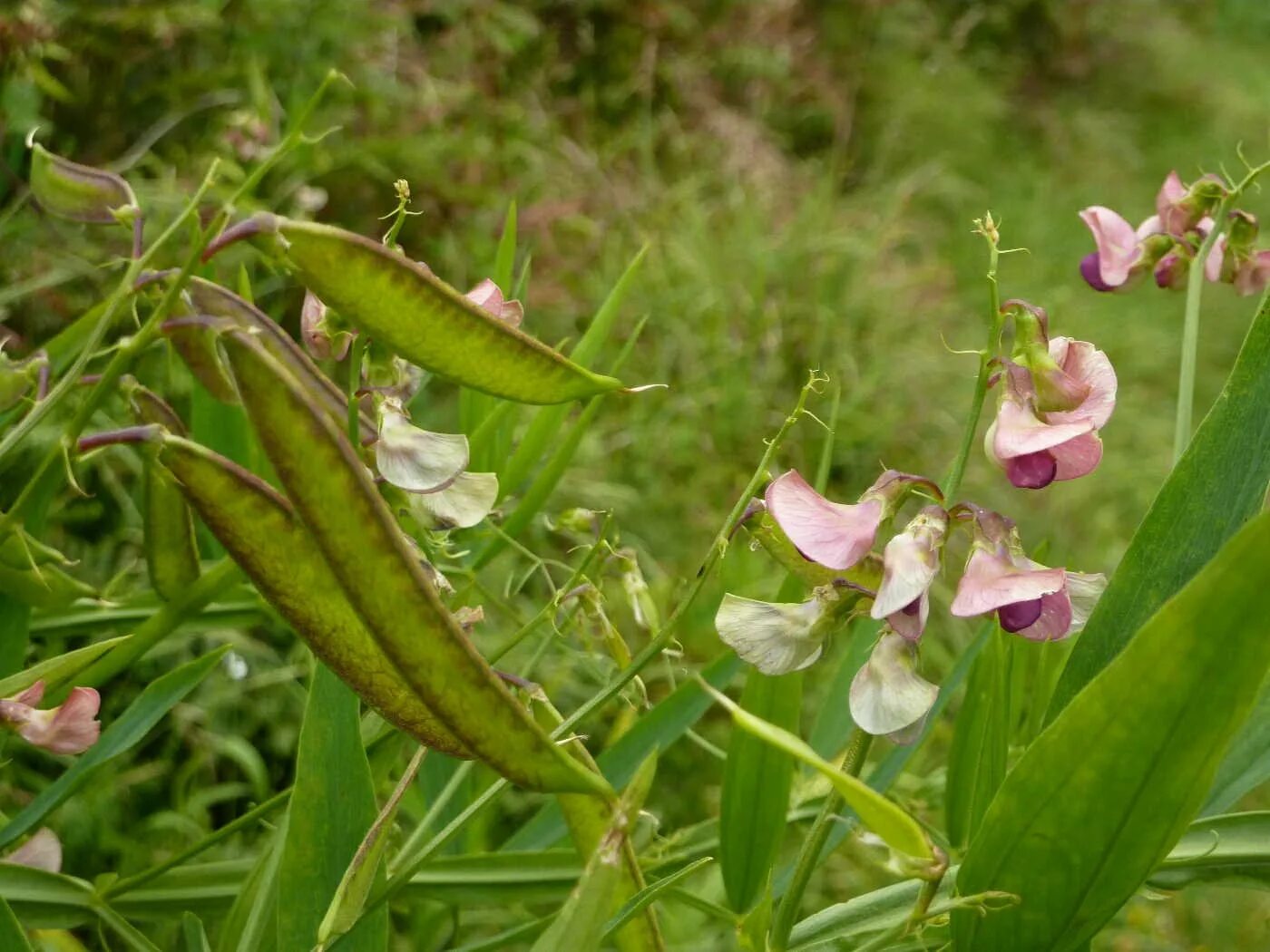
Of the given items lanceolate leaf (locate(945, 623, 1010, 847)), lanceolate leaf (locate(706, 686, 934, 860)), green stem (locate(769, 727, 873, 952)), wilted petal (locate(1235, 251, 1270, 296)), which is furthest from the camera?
wilted petal (locate(1235, 251, 1270, 296))

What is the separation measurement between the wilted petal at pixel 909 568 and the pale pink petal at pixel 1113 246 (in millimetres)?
314

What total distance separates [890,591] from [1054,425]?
8 cm

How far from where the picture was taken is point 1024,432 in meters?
0.42

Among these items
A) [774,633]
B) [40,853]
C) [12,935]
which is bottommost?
[40,853]

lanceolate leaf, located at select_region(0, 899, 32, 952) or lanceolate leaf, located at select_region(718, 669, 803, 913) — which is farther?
lanceolate leaf, located at select_region(718, 669, 803, 913)

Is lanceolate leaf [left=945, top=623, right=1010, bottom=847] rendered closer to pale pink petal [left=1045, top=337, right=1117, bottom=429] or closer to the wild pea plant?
the wild pea plant

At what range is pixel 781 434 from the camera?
1.26ft

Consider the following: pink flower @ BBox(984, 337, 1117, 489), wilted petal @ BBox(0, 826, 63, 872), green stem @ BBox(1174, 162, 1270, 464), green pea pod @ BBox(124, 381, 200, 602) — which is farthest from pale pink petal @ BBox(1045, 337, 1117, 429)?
wilted petal @ BBox(0, 826, 63, 872)

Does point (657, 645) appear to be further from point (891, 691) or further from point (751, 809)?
point (751, 809)

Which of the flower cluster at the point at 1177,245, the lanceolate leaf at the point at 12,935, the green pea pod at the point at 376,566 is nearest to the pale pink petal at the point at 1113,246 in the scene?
the flower cluster at the point at 1177,245

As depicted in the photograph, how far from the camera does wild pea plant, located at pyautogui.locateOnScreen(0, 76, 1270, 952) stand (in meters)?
0.35

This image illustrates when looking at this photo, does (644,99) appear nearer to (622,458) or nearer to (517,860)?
(622,458)

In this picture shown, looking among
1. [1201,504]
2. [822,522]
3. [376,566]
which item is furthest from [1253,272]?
[376,566]

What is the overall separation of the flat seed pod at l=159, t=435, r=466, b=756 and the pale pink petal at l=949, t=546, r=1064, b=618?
17 cm
